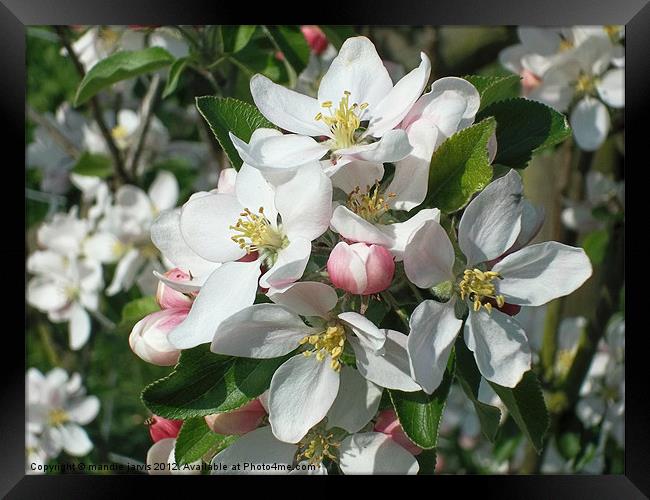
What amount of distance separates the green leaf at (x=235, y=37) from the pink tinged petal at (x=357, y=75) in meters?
0.44

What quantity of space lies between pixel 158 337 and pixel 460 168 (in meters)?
0.42

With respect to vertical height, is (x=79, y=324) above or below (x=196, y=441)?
below

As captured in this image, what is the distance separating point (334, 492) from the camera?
1.19 meters

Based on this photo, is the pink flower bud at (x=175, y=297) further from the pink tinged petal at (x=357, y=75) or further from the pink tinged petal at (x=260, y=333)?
the pink tinged petal at (x=357, y=75)

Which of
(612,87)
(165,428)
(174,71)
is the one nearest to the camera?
(165,428)

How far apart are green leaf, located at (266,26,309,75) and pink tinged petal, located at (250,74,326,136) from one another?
17.9 inches

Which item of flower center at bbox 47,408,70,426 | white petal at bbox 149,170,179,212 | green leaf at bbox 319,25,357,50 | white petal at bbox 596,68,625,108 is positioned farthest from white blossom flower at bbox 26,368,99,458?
white petal at bbox 596,68,625,108

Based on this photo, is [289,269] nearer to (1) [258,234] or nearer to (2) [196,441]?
(1) [258,234]

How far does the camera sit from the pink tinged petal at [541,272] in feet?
3.15

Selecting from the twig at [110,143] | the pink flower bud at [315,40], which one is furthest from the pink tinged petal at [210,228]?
the twig at [110,143]

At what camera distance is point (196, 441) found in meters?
1.09

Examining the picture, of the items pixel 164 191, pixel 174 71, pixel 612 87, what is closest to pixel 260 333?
pixel 174 71

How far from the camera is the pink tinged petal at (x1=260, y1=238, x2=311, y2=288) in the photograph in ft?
2.88

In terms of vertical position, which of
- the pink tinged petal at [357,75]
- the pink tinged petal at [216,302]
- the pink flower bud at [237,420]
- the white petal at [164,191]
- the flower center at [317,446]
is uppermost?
the pink tinged petal at [357,75]
